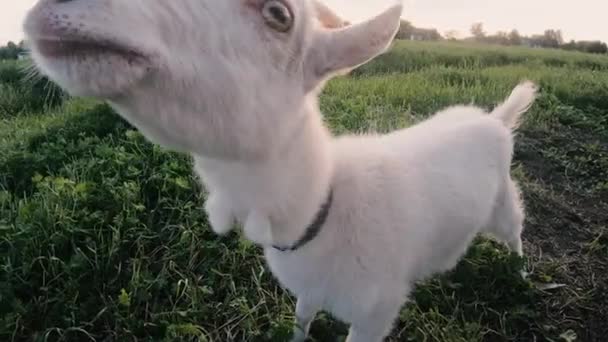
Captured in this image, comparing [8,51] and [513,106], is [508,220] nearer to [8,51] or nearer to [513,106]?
[513,106]

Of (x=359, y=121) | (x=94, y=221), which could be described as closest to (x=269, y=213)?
(x=94, y=221)

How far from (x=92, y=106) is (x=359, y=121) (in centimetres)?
258

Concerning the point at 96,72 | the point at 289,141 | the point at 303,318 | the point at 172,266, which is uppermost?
the point at 96,72

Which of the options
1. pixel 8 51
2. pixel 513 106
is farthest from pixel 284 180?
pixel 8 51

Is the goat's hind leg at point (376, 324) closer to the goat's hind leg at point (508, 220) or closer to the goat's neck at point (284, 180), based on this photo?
the goat's neck at point (284, 180)

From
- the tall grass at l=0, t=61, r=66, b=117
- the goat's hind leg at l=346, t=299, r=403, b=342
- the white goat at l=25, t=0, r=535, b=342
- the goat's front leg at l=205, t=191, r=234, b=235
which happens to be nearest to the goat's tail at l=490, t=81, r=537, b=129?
the white goat at l=25, t=0, r=535, b=342

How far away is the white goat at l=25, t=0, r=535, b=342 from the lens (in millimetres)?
1370

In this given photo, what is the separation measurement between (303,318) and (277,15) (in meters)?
1.70

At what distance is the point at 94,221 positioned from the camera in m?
3.38

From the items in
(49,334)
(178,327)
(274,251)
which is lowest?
(49,334)

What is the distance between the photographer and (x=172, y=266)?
10.7 feet

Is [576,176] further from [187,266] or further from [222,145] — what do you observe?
[222,145]

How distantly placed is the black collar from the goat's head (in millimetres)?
456

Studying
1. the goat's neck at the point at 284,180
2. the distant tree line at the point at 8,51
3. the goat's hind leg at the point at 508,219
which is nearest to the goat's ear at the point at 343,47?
the goat's neck at the point at 284,180
